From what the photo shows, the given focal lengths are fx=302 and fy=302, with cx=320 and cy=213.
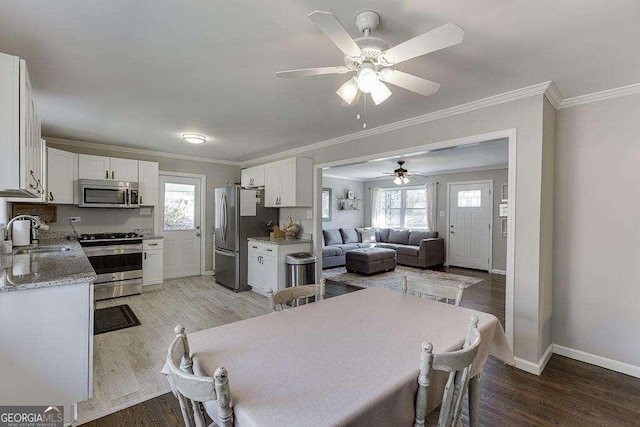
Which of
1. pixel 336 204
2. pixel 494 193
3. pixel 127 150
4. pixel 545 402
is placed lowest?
pixel 545 402

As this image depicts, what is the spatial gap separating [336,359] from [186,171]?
5378 millimetres

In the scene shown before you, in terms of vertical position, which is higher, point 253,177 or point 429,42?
point 429,42

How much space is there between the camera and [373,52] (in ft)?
5.30

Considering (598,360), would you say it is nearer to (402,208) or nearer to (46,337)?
(46,337)

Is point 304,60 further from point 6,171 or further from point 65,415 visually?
point 65,415

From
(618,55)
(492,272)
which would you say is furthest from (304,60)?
(492,272)

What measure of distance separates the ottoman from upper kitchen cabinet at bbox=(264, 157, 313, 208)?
2108mm

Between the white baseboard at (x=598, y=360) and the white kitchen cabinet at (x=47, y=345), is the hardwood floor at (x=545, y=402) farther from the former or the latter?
the white kitchen cabinet at (x=47, y=345)

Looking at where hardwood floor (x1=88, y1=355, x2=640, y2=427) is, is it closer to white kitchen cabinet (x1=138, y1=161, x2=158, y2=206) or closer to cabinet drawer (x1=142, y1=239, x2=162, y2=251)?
cabinet drawer (x1=142, y1=239, x2=162, y2=251)

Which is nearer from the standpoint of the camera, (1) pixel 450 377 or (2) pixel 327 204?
(1) pixel 450 377

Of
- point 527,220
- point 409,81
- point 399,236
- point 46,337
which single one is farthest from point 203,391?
point 399,236

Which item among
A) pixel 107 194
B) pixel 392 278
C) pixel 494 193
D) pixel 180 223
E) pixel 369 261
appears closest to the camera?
pixel 107 194

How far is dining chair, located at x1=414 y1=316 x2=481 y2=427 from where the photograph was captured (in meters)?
1.05

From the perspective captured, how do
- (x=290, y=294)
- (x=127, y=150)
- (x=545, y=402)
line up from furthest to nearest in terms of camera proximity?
(x=127, y=150) → (x=545, y=402) → (x=290, y=294)
